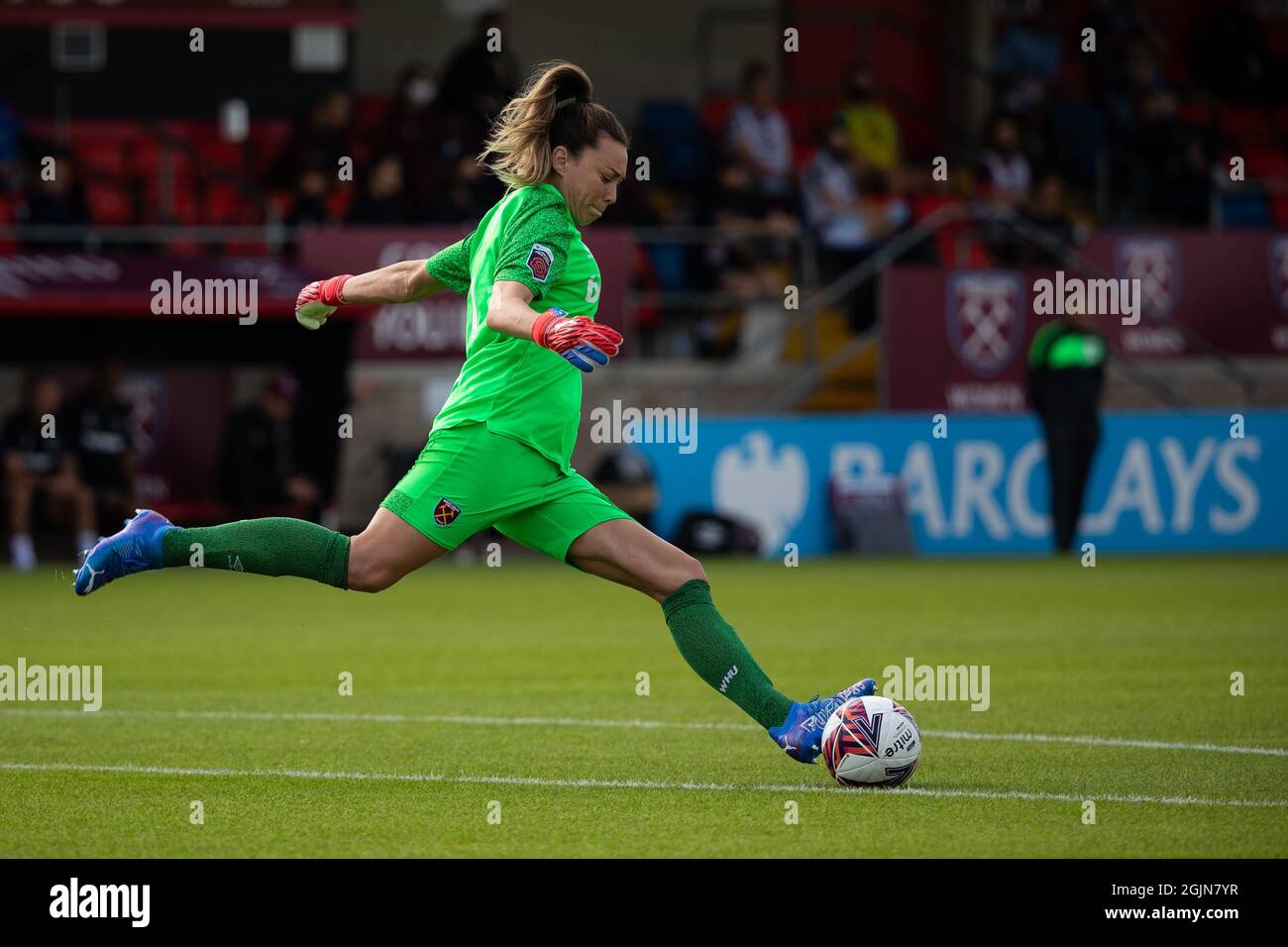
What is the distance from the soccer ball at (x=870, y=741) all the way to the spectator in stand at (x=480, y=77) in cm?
1520

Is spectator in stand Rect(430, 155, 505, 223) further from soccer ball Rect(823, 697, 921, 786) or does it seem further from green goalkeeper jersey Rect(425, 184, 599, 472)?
soccer ball Rect(823, 697, 921, 786)

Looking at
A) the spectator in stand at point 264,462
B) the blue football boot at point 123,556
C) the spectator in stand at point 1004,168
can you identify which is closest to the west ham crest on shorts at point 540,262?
the blue football boot at point 123,556

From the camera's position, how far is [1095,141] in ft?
79.5

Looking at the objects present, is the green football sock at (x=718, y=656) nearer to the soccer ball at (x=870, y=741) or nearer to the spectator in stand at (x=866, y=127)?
the soccer ball at (x=870, y=741)

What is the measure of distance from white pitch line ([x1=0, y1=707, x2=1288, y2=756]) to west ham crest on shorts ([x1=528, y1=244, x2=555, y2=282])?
8.69ft

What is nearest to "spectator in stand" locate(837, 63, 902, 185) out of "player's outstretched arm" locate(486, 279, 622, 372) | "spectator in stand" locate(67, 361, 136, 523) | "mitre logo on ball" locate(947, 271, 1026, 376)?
"mitre logo on ball" locate(947, 271, 1026, 376)

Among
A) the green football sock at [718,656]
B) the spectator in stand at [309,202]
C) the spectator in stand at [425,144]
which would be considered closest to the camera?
the green football sock at [718,656]

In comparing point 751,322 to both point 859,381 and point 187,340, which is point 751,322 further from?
point 187,340

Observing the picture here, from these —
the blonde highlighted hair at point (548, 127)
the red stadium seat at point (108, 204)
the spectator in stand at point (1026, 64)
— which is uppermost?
the spectator in stand at point (1026, 64)

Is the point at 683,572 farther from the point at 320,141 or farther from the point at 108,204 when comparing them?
the point at 108,204

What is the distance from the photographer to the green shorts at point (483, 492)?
641cm

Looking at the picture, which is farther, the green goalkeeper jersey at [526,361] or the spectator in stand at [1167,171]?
the spectator in stand at [1167,171]

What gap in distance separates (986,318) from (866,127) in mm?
3345

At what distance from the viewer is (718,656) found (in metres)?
6.65
